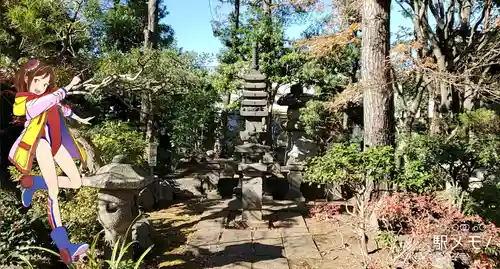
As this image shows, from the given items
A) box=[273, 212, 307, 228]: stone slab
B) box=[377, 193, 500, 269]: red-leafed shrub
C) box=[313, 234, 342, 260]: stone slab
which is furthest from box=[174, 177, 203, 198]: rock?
box=[377, 193, 500, 269]: red-leafed shrub

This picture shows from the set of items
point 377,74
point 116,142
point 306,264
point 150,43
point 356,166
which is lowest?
point 306,264

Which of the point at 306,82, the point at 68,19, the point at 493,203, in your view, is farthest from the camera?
the point at 306,82

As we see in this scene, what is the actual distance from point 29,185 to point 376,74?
4.65 metres

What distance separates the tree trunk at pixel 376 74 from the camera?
5453mm

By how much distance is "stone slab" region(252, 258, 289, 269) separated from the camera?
438 centimetres

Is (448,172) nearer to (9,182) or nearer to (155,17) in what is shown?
(9,182)

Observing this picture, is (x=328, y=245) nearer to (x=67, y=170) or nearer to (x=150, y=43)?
(x=67, y=170)

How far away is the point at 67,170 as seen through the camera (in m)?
3.97

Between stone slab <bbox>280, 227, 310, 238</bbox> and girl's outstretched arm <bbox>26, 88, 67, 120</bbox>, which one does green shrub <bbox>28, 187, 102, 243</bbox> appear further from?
stone slab <bbox>280, 227, 310, 238</bbox>

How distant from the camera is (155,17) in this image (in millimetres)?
8898

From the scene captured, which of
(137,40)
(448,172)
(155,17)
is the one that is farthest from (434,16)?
(137,40)

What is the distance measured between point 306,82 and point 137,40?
5.86 m

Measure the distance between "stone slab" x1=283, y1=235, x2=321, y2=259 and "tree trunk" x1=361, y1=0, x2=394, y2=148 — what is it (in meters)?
1.65

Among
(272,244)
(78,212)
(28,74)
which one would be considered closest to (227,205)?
(272,244)
